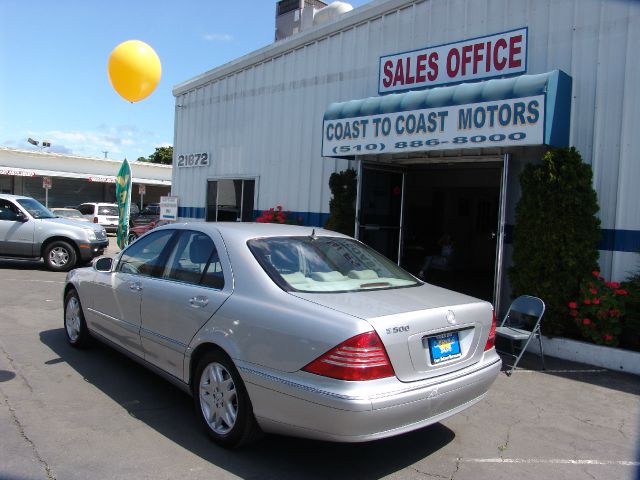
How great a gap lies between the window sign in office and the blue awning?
2.4 inches

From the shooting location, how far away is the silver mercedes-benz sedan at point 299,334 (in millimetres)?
3203

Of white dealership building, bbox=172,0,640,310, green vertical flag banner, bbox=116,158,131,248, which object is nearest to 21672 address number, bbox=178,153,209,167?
white dealership building, bbox=172,0,640,310

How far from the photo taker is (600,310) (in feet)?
20.9

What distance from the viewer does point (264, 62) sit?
41.8ft

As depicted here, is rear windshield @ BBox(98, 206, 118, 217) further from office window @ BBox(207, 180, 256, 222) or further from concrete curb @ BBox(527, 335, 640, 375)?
concrete curb @ BBox(527, 335, 640, 375)

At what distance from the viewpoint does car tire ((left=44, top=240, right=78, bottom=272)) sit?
12492 mm

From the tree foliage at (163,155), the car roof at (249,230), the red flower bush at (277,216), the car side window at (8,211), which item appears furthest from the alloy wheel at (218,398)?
the tree foliage at (163,155)

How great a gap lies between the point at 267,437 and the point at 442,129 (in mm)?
5053

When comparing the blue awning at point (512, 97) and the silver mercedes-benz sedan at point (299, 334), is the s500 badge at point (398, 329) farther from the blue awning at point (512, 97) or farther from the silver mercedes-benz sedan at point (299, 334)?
the blue awning at point (512, 97)

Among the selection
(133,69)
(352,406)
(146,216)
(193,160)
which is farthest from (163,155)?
(352,406)

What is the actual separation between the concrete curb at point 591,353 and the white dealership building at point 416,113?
3.36 feet

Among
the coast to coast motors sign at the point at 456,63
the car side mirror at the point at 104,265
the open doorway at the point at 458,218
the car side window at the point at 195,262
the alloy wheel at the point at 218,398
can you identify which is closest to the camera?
the alloy wheel at the point at 218,398

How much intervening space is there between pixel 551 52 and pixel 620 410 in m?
5.00

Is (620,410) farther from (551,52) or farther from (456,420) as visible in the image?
(551,52)
